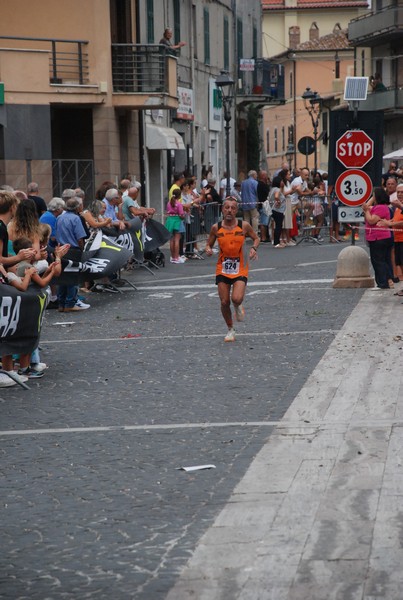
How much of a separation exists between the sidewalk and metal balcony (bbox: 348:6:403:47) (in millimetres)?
59619

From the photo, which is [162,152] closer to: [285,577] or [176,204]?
[176,204]

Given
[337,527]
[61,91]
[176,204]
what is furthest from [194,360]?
[61,91]

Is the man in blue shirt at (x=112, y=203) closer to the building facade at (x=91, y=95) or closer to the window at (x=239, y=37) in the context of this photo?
the building facade at (x=91, y=95)

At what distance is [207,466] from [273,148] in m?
94.3

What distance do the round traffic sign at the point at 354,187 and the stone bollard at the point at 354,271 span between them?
3.12 ft

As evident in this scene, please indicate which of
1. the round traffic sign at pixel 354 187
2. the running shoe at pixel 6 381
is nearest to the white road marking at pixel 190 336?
the running shoe at pixel 6 381

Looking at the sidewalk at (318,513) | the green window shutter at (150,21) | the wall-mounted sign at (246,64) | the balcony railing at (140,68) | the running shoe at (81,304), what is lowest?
the running shoe at (81,304)

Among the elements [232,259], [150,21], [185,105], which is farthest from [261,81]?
[232,259]

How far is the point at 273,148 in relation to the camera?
10162cm

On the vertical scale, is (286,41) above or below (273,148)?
above

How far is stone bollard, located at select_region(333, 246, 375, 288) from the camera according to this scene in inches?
811

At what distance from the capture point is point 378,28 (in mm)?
71062

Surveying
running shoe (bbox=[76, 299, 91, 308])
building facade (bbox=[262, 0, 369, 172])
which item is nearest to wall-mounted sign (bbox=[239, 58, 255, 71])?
building facade (bbox=[262, 0, 369, 172])

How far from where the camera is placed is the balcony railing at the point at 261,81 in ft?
179
